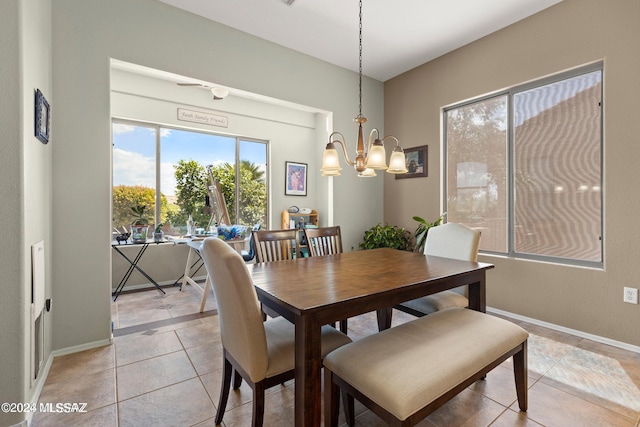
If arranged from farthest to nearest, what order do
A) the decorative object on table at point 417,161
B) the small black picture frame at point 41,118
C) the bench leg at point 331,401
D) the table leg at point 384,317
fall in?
the decorative object on table at point 417,161 → the table leg at point 384,317 → the small black picture frame at point 41,118 → the bench leg at point 331,401

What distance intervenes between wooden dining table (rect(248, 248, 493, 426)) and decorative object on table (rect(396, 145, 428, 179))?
183 cm

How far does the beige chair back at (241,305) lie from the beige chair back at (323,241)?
131 cm

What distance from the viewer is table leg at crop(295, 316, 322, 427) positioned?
4.09ft

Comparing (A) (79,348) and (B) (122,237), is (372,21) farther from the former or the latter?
(A) (79,348)

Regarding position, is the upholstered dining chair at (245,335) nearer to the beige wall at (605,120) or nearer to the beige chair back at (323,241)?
the beige chair back at (323,241)

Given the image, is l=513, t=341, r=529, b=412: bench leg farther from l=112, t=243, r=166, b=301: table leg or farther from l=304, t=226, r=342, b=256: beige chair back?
l=112, t=243, r=166, b=301: table leg

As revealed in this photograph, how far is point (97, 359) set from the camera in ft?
7.38

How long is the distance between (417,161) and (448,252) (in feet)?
6.11

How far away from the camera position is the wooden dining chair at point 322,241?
269 cm

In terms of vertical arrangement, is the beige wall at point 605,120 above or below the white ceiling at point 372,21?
below

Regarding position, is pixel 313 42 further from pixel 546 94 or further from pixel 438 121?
pixel 546 94

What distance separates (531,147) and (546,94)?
0.51 m

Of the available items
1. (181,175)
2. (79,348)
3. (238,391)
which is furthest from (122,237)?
(238,391)

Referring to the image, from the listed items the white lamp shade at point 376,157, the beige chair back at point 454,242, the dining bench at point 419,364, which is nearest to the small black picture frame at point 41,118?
the white lamp shade at point 376,157
